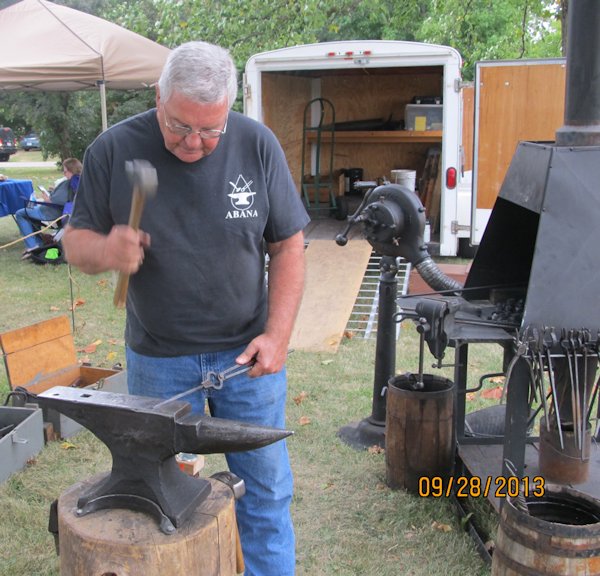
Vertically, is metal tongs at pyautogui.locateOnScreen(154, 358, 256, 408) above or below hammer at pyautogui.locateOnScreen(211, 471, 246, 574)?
above

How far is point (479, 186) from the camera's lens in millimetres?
7527

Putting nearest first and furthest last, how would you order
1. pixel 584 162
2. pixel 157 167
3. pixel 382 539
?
pixel 157 167 < pixel 584 162 < pixel 382 539

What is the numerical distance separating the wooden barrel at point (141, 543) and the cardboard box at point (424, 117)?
28.2 feet

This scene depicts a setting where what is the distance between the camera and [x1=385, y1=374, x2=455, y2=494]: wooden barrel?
374 cm

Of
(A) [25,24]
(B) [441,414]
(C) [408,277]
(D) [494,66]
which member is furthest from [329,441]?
(A) [25,24]

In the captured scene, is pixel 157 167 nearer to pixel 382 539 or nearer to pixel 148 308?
pixel 148 308

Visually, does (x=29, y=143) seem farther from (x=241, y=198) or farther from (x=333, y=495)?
(x=241, y=198)

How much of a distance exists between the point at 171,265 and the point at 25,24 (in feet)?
25.8

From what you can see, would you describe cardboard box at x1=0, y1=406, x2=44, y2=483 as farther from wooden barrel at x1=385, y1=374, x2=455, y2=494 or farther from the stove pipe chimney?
the stove pipe chimney

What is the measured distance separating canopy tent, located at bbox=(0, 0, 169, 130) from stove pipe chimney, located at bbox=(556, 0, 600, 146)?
6031 mm

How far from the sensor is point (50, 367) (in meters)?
5.03

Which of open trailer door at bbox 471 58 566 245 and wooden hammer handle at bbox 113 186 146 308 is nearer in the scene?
wooden hammer handle at bbox 113 186 146 308

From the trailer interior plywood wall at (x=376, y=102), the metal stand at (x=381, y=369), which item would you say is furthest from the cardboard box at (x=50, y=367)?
the trailer interior plywood wall at (x=376, y=102)
